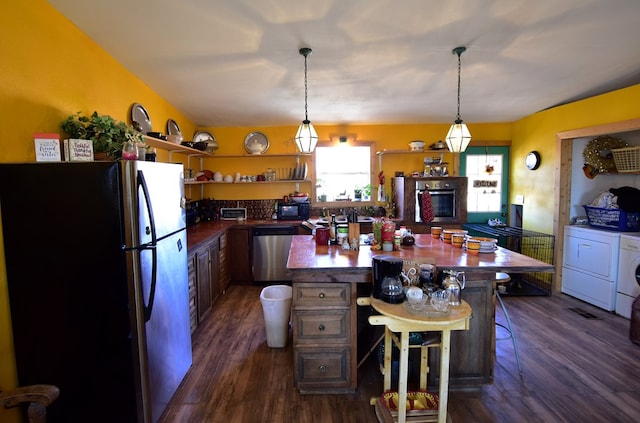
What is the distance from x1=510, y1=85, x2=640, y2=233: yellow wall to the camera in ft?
11.2

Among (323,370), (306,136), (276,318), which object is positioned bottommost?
(323,370)

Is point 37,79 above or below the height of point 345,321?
above

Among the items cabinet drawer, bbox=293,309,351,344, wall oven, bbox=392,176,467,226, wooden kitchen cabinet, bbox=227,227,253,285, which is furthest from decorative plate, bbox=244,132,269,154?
cabinet drawer, bbox=293,309,351,344

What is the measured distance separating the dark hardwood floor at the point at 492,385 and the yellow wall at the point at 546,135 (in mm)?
1632

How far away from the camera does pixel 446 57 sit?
3021 mm

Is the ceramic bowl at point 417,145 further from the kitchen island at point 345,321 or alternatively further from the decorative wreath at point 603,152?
the kitchen island at point 345,321

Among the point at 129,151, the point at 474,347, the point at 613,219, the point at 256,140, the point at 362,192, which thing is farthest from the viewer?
the point at 362,192

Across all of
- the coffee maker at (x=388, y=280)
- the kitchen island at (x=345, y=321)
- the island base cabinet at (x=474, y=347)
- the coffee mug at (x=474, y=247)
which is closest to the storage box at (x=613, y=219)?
the kitchen island at (x=345, y=321)

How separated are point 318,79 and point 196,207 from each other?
99.8 inches

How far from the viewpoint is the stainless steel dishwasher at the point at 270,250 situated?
4.43m

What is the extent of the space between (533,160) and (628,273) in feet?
5.84

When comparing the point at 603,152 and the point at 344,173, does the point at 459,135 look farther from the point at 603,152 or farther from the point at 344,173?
the point at 344,173

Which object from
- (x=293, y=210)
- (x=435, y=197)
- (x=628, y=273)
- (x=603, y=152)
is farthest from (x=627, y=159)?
(x=293, y=210)

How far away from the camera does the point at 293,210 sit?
16.0ft
